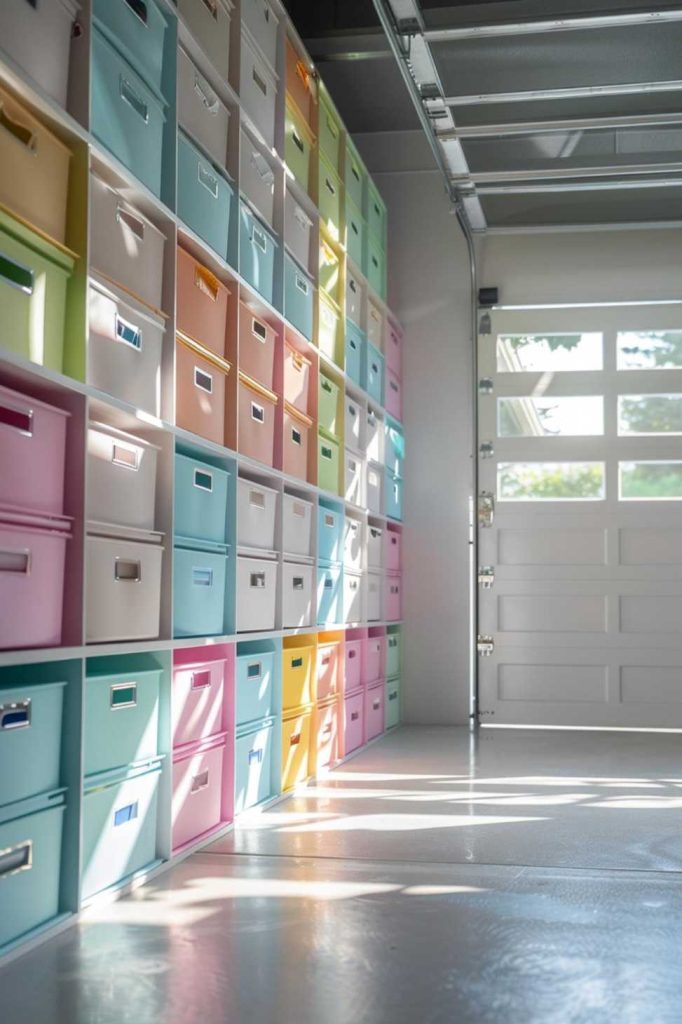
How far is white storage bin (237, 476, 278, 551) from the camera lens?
378 centimetres

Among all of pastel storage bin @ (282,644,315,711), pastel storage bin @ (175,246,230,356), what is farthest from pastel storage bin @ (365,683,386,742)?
pastel storage bin @ (175,246,230,356)

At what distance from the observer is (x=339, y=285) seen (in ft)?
17.4

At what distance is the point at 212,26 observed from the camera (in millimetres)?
3578

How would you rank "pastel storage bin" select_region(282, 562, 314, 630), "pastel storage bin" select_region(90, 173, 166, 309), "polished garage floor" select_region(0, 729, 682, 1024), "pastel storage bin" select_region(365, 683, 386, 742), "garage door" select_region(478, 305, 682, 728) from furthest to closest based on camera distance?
"garage door" select_region(478, 305, 682, 728), "pastel storage bin" select_region(365, 683, 386, 742), "pastel storage bin" select_region(282, 562, 314, 630), "pastel storage bin" select_region(90, 173, 166, 309), "polished garage floor" select_region(0, 729, 682, 1024)

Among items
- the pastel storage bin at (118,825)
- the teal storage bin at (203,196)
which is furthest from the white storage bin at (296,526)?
the pastel storage bin at (118,825)

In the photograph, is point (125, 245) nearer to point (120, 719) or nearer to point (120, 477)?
point (120, 477)

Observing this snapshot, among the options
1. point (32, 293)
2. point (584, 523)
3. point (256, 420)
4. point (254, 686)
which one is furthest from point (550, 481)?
point (32, 293)

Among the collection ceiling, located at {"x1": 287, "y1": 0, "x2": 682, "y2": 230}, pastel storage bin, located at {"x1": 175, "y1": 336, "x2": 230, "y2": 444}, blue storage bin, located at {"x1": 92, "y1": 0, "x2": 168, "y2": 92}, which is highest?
ceiling, located at {"x1": 287, "y1": 0, "x2": 682, "y2": 230}

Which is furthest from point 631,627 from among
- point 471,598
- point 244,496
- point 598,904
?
point 598,904

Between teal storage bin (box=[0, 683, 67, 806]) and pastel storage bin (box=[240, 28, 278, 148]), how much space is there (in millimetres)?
2212

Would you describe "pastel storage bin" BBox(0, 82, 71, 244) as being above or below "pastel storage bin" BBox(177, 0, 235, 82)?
below

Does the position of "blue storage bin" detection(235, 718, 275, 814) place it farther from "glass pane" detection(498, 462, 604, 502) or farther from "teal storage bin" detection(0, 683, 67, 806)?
"glass pane" detection(498, 462, 604, 502)

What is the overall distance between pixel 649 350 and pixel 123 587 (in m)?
4.60

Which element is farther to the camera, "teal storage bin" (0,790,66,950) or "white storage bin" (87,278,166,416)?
"white storage bin" (87,278,166,416)
